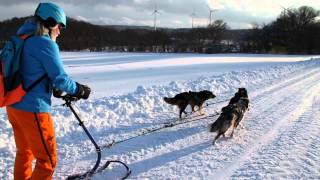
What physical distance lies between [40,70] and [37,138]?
650 millimetres

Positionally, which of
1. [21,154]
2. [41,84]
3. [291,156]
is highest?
[41,84]

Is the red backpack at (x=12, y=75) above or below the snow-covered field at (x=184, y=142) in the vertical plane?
above

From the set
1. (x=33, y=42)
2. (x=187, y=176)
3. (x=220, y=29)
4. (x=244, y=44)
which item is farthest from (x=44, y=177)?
(x=220, y=29)

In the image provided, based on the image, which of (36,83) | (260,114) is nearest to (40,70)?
(36,83)

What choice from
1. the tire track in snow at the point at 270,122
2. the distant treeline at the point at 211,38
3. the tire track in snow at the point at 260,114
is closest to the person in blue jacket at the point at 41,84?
the tire track in snow at the point at 260,114

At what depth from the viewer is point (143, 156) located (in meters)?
6.09

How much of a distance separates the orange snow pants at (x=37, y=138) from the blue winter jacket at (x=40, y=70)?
85mm

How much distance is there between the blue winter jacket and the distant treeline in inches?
2677

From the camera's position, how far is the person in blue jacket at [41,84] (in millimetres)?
3793

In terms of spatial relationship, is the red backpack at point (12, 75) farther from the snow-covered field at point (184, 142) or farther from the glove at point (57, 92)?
the snow-covered field at point (184, 142)

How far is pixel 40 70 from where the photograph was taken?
388cm

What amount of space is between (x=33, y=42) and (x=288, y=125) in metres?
5.75

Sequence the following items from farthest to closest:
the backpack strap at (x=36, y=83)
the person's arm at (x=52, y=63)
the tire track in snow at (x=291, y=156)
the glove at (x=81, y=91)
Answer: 1. the tire track in snow at (x=291, y=156)
2. the glove at (x=81, y=91)
3. the backpack strap at (x=36, y=83)
4. the person's arm at (x=52, y=63)

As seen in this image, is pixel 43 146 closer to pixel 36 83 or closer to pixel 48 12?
pixel 36 83
